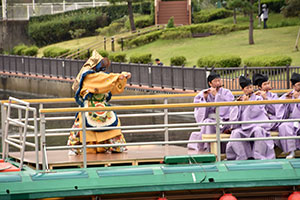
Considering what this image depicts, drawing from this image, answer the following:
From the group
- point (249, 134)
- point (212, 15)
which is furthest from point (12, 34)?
point (249, 134)

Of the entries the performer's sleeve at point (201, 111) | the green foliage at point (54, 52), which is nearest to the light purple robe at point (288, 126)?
the performer's sleeve at point (201, 111)

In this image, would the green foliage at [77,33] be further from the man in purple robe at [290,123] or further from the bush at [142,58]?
the man in purple robe at [290,123]

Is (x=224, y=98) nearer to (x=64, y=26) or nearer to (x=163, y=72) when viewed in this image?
(x=163, y=72)

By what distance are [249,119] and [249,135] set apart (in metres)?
0.27

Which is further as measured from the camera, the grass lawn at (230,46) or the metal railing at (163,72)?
the grass lawn at (230,46)

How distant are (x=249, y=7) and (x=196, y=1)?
1909 centimetres

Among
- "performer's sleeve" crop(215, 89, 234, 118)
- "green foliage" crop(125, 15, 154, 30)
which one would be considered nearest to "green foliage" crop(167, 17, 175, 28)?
"green foliage" crop(125, 15, 154, 30)

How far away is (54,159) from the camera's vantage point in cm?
1040

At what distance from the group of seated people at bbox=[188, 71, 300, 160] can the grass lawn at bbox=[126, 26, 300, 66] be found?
27115mm

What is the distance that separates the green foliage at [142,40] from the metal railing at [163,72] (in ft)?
33.7

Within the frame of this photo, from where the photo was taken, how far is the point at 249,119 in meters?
10.5

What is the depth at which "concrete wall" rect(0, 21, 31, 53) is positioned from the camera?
59.1 m

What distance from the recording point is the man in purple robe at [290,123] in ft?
34.7

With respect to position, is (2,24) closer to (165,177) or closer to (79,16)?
(79,16)
